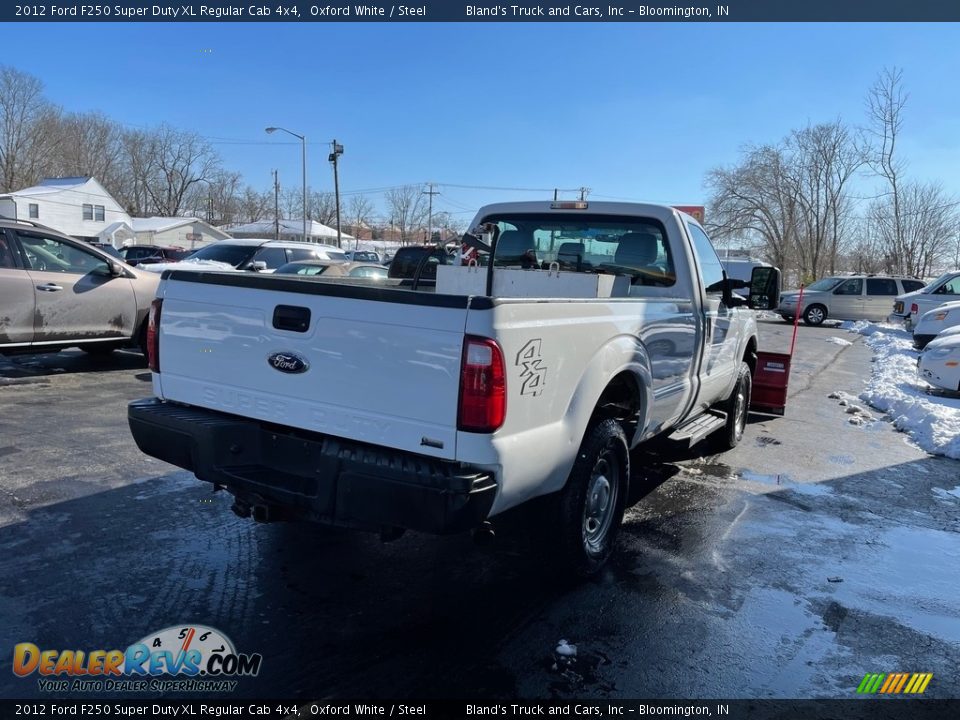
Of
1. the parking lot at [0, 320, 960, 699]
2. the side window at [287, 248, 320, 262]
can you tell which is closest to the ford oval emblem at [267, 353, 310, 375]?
the parking lot at [0, 320, 960, 699]

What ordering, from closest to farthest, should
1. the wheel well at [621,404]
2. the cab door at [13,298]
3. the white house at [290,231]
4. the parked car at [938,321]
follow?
the wheel well at [621,404], the cab door at [13,298], the parked car at [938,321], the white house at [290,231]

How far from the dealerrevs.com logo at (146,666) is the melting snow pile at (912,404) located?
7.04 m

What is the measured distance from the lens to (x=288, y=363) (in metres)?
3.16

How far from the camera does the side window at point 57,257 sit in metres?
8.18

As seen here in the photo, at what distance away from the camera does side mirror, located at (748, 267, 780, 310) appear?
19.3 ft

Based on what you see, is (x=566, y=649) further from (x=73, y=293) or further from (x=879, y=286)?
(x=879, y=286)

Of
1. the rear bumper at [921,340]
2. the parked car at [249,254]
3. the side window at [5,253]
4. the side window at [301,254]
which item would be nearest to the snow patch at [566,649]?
the side window at [5,253]

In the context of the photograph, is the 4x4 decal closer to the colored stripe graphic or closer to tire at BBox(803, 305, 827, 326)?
the colored stripe graphic

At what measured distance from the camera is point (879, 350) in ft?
54.7

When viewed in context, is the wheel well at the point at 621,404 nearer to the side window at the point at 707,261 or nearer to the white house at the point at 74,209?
Result: the side window at the point at 707,261

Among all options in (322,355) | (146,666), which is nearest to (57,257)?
(322,355)

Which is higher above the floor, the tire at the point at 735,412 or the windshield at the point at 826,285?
the windshield at the point at 826,285

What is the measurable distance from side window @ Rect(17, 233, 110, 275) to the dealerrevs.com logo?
22.3ft

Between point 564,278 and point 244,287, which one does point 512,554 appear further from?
point 244,287
